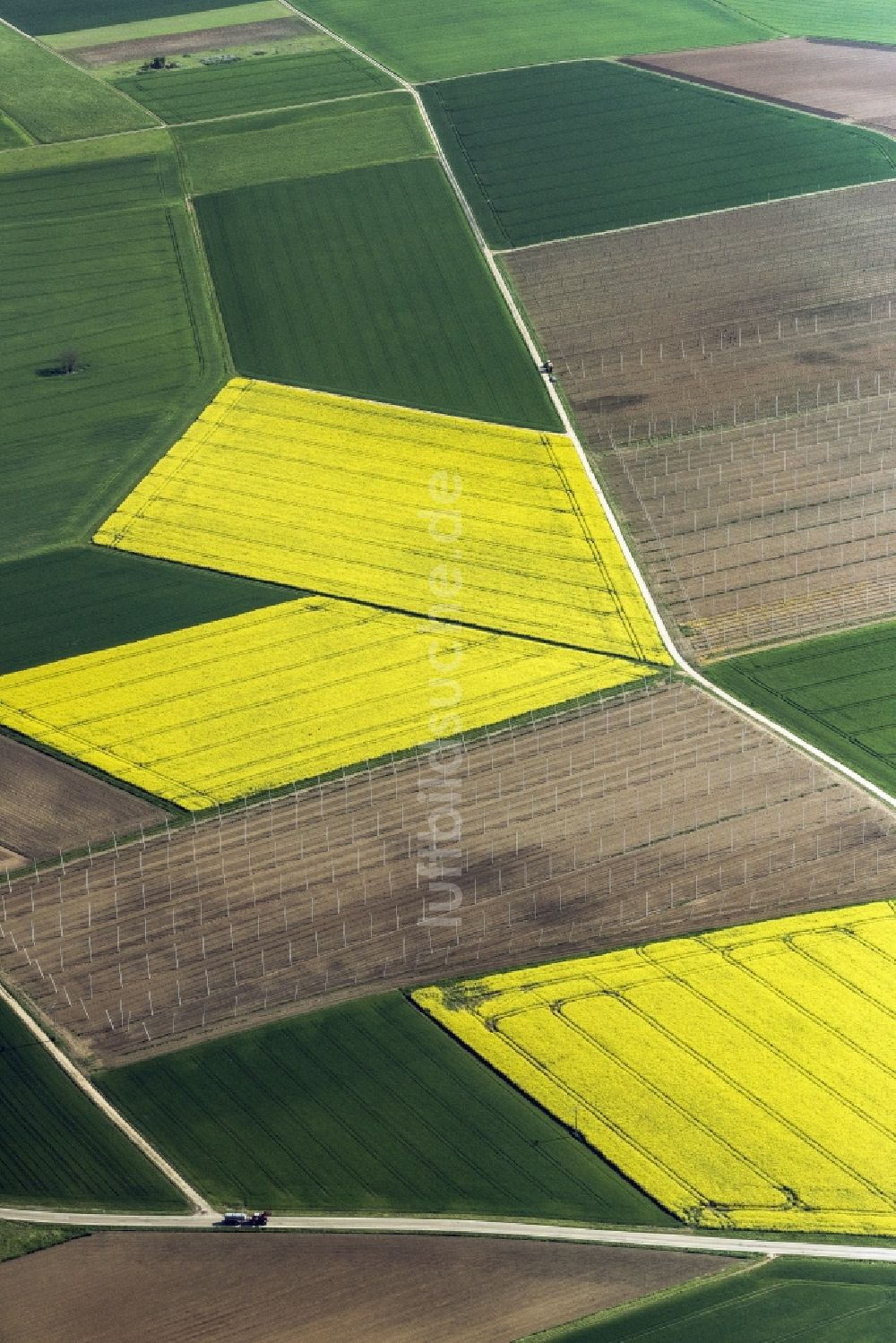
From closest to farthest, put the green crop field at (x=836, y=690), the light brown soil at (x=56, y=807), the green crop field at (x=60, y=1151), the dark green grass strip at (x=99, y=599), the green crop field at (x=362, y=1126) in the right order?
the green crop field at (x=362, y=1126) → the green crop field at (x=60, y=1151) → the light brown soil at (x=56, y=807) → the green crop field at (x=836, y=690) → the dark green grass strip at (x=99, y=599)

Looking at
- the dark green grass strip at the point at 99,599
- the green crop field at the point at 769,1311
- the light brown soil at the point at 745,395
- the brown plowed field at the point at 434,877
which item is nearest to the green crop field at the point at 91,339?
the dark green grass strip at the point at 99,599

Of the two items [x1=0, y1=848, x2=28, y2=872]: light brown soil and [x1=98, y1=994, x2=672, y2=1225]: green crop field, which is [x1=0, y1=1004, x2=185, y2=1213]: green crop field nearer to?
[x1=98, y1=994, x2=672, y2=1225]: green crop field

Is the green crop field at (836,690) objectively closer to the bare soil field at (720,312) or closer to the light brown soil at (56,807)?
the bare soil field at (720,312)

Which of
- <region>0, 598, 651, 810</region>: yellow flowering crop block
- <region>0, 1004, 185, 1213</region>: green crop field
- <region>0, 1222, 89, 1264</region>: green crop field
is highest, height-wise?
<region>0, 598, 651, 810</region>: yellow flowering crop block

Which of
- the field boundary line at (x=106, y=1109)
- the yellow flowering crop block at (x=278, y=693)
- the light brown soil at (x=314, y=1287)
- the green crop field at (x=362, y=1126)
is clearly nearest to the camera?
the light brown soil at (x=314, y=1287)

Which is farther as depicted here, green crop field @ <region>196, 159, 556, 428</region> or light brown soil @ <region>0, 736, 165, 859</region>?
green crop field @ <region>196, 159, 556, 428</region>

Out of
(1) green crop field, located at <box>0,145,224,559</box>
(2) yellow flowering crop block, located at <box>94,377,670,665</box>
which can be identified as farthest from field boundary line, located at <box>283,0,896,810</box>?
(1) green crop field, located at <box>0,145,224,559</box>

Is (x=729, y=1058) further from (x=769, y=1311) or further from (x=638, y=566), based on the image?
(x=638, y=566)

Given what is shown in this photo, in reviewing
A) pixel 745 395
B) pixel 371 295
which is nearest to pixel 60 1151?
pixel 745 395
